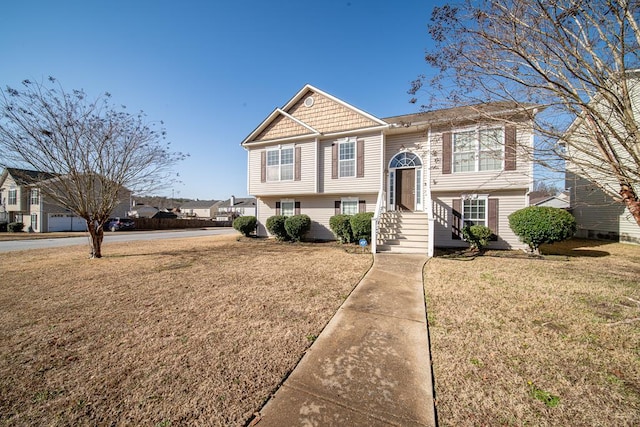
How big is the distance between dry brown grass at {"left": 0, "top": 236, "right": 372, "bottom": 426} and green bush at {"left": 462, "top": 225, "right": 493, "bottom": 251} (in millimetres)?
5857

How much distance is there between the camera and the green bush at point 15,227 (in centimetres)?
2514

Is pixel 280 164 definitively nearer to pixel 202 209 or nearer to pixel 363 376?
pixel 363 376

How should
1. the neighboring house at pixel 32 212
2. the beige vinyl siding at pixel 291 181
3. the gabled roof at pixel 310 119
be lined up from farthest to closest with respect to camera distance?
the neighboring house at pixel 32 212, the beige vinyl siding at pixel 291 181, the gabled roof at pixel 310 119

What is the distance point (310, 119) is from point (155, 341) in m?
11.9

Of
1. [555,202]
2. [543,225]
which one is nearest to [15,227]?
[543,225]

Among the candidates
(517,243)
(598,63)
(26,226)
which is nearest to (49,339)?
(598,63)

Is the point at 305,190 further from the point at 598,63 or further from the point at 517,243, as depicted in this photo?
the point at 598,63

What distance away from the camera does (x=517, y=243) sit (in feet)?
32.1

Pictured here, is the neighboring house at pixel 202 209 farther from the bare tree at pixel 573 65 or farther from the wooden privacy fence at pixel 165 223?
the bare tree at pixel 573 65

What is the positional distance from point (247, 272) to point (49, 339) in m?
3.69

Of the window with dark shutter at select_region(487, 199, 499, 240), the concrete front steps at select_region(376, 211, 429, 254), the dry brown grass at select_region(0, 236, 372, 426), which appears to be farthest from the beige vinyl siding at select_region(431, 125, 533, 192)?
the dry brown grass at select_region(0, 236, 372, 426)

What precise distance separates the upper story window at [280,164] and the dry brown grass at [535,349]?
9094 mm

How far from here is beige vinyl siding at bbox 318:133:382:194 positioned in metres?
11.2

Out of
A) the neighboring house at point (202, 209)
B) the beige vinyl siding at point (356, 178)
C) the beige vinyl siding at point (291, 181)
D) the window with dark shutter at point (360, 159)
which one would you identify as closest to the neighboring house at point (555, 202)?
the beige vinyl siding at point (356, 178)
